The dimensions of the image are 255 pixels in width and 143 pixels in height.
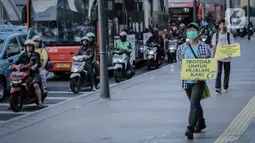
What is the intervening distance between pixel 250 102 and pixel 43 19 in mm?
9261

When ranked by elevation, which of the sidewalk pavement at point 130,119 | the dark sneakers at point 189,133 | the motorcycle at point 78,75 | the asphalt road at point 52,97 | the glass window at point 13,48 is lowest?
the asphalt road at point 52,97

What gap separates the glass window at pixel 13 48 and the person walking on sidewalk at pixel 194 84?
24.1 feet

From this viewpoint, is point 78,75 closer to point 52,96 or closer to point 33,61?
point 52,96

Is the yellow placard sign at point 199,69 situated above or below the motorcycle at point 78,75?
above

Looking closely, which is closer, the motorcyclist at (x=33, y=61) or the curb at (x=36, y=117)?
the curb at (x=36, y=117)

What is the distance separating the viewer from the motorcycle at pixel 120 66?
1891cm

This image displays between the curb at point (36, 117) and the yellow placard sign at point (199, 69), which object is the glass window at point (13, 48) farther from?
the yellow placard sign at point (199, 69)

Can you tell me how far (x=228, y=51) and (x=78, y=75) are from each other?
434 centimetres

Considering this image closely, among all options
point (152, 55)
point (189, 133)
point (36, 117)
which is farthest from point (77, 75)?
point (152, 55)

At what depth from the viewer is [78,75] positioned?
16328mm

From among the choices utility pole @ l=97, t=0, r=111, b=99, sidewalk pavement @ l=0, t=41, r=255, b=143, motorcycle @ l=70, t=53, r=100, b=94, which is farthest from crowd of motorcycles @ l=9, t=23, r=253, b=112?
utility pole @ l=97, t=0, r=111, b=99

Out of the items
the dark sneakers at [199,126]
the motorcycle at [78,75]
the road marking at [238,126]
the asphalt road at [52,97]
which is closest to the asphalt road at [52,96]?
the asphalt road at [52,97]

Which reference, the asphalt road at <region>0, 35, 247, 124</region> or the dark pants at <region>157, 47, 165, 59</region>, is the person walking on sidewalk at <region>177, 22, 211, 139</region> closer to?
the asphalt road at <region>0, 35, 247, 124</region>

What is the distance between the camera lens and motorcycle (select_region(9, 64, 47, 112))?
12844mm
